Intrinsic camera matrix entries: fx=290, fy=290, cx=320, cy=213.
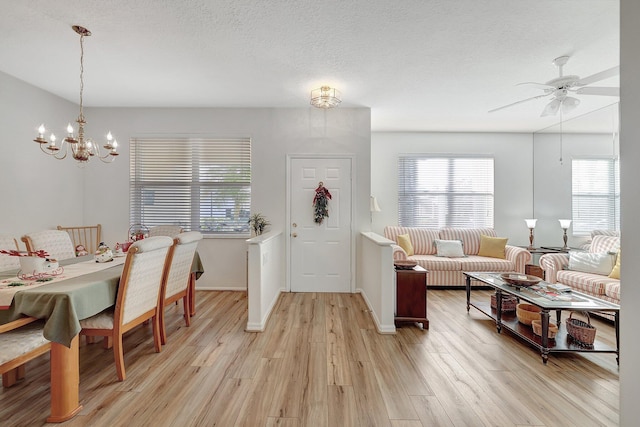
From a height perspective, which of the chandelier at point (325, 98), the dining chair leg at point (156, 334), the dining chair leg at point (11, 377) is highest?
the chandelier at point (325, 98)

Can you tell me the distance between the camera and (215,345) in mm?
2627

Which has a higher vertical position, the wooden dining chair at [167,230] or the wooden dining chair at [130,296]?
the wooden dining chair at [167,230]

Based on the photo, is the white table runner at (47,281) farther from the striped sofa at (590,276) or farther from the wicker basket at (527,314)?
the striped sofa at (590,276)

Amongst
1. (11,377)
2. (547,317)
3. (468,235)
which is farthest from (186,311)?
(468,235)

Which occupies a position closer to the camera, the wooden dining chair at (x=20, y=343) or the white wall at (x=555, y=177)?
the wooden dining chair at (x=20, y=343)

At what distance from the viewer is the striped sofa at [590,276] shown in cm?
316

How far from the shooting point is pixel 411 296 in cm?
306

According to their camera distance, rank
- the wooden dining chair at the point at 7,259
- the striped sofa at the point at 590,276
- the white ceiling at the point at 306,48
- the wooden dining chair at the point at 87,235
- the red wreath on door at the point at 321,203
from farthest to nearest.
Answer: the red wreath on door at the point at 321,203 < the wooden dining chair at the point at 87,235 < the striped sofa at the point at 590,276 < the wooden dining chair at the point at 7,259 < the white ceiling at the point at 306,48

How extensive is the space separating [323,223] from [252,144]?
1.59 m

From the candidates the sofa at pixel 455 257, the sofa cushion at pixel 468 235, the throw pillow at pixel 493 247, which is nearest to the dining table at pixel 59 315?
the sofa at pixel 455 257

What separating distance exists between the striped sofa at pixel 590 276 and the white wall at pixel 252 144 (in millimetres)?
2592

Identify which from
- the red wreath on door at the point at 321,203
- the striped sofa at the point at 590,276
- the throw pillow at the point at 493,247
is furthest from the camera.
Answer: the throw pillow at the point at 493,247

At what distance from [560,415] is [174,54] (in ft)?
13.6

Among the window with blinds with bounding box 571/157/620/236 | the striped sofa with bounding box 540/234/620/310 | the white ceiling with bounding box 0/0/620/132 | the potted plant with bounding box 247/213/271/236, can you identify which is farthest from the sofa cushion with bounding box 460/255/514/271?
the potted plant with bounding box 247/213/271/236
